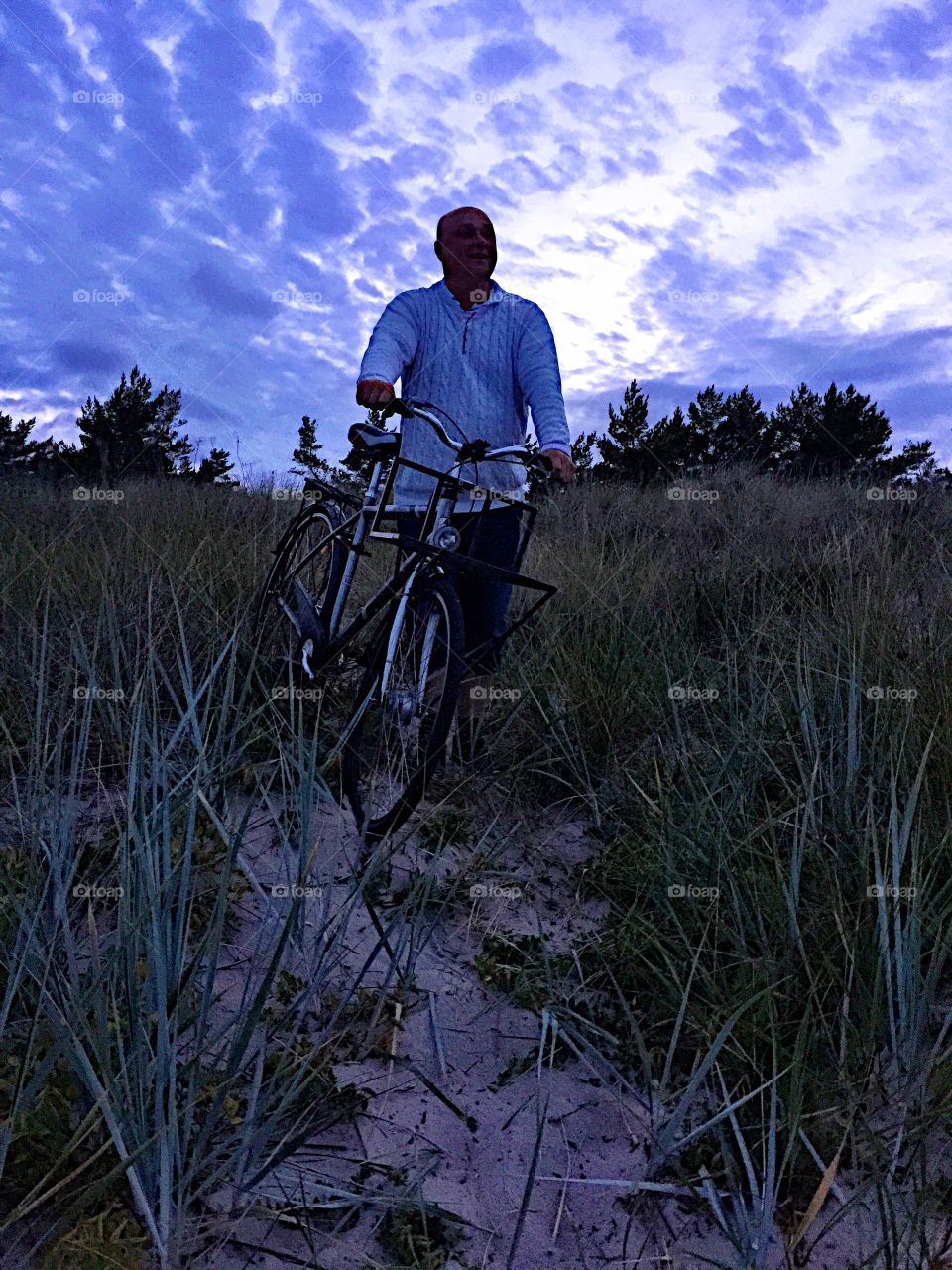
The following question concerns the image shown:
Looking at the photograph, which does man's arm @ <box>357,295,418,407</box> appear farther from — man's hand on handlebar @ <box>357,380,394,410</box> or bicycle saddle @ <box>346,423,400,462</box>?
bicycle saddle @ <box>346,423,400,462</box>

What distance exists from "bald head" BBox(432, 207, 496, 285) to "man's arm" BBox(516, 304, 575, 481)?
28 centimetres

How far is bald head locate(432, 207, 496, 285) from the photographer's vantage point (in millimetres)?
3801

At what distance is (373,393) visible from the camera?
3346 mm

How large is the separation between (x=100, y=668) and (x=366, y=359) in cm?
166

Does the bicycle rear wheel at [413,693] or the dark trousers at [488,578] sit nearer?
the bicycle rear wheel at [413,693]

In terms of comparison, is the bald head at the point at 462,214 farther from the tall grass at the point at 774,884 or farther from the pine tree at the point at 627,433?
the pine tree at the point at 627,433

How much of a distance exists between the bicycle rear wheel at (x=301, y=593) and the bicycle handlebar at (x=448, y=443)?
821mm

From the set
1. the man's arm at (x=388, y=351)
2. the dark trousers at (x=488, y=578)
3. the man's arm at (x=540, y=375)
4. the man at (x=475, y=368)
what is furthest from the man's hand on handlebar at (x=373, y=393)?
the man's arm at (x=540, y=375)

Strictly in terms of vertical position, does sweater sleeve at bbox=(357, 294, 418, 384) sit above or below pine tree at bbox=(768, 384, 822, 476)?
below

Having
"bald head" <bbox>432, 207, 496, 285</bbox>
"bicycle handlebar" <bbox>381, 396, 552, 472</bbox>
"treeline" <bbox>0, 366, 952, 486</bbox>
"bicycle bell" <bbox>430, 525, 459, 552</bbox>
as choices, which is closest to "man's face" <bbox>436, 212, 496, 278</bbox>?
"bald head" <bbox>432, 207, 496, 285</bbox>

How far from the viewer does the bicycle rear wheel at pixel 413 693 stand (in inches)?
117

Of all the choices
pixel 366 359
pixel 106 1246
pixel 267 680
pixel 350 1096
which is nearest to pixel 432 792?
pixel 267 680

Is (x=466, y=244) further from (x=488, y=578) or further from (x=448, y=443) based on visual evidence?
(x=488, y=578)

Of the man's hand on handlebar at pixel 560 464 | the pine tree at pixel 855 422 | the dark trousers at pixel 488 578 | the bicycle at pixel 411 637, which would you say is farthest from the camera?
the pine tree at pixel 855 422
